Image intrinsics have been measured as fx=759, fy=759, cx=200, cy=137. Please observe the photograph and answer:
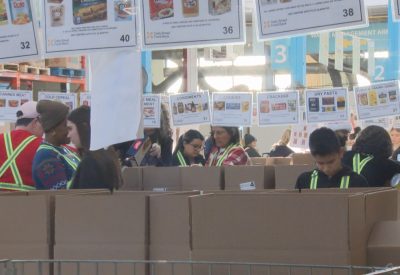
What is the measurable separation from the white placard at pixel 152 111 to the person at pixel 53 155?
3.51 m

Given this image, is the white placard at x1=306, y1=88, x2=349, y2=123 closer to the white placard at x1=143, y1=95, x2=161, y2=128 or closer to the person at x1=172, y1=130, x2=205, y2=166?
the person at x1=172, y1=130, x2=205, y2=166

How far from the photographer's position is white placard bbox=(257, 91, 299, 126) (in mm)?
8086

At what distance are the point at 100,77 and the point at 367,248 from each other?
139cm

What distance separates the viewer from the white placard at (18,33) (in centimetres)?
394

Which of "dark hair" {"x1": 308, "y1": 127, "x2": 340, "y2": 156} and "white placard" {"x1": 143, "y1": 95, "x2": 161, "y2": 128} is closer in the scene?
"dark hair" {"x1": 308, "y1": 127, "x2": 340, "y2": 156}

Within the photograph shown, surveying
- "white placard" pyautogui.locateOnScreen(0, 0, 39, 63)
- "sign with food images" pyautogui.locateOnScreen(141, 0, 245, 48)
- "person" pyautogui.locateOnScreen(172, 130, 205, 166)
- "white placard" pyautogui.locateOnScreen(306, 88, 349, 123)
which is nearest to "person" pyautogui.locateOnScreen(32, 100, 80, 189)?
"white placard" pyautogui.locateOnScreen(0, 0, 39, 63)

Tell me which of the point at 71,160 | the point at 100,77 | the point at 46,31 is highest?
the point at 46,31

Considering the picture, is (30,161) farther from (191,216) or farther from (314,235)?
(314,235)

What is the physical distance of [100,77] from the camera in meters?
3.32

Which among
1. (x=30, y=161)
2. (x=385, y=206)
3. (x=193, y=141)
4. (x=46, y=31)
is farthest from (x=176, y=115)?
(x=385, y=206)

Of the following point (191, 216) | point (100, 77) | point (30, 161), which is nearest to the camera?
point (191, 216)

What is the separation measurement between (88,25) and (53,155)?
2.66 ft

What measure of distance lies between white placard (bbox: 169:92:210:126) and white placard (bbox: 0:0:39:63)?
4144 millimetres

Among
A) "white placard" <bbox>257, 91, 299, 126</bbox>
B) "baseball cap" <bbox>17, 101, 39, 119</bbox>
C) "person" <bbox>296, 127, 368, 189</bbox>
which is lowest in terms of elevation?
"person" <bbox>296, 127, 368, 189</bbox>
